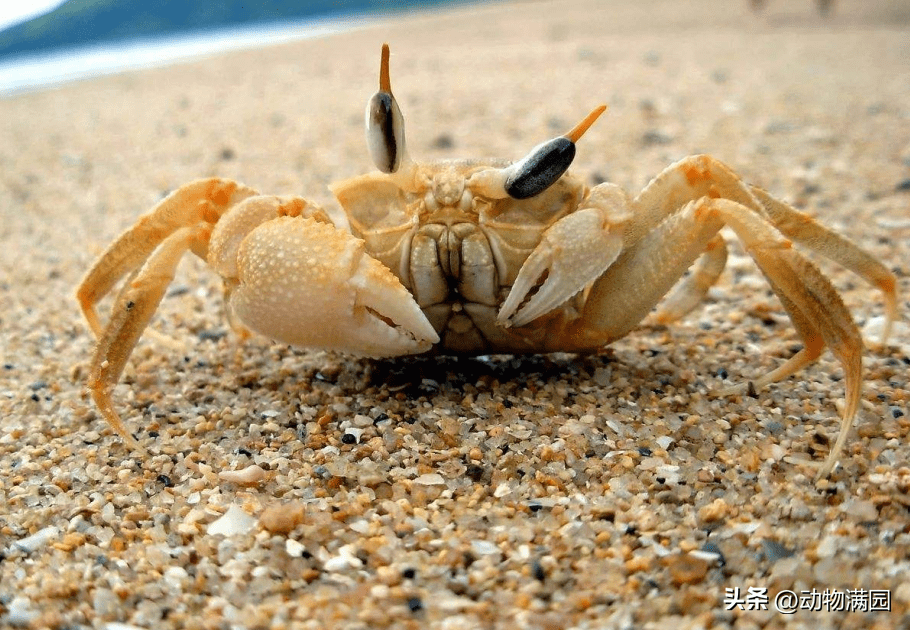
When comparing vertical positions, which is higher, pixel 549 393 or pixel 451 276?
pixel 451 276

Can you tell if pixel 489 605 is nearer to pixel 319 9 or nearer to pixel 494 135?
pixel 494 135

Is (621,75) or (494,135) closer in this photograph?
(494,135)

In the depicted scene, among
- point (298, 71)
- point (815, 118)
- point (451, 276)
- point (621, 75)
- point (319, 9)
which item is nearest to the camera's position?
point (451, 276)

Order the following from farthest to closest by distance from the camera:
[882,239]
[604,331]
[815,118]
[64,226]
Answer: [815,118], [64,226], [882,239], [604,331]

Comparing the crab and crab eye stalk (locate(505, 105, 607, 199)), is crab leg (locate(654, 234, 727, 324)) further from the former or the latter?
crab eye stalk (locate(505, 105, 607, 199))

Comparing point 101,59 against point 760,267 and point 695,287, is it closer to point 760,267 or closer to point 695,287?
point 695,287

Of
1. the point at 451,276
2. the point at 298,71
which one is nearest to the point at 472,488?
the point at 451,276

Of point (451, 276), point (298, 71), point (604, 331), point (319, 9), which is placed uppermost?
point (319, 9)

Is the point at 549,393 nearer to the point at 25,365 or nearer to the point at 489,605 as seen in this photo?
the point at 489,605
